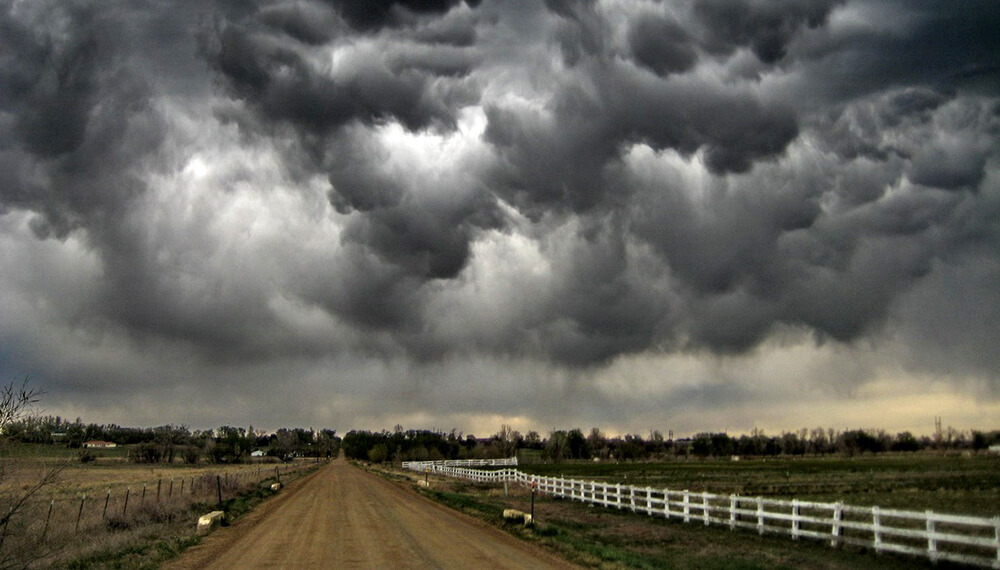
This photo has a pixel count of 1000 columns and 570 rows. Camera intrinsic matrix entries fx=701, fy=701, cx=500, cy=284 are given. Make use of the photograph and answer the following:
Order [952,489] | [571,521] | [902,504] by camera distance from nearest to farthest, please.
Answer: [571,521] → [902,504] → [952,489]

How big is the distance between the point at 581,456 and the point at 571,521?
168183 millimetres

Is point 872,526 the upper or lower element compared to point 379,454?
upper

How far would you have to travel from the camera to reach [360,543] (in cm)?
2116

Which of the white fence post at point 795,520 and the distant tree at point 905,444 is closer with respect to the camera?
the white fence post at point 795,520

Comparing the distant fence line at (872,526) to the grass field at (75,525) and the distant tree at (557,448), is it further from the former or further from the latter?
the distant tree at (557,448)

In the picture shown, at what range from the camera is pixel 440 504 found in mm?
41219

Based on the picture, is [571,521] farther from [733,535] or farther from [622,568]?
[622,568]

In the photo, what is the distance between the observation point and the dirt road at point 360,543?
17641 mm

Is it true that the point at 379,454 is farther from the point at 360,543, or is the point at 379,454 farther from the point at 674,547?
the point at 674,547

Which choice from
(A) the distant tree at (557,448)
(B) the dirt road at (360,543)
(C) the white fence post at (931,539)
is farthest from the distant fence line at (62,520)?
(A) the distant tree at (557,448)

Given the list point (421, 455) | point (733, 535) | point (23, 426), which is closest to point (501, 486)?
point (733, 535)

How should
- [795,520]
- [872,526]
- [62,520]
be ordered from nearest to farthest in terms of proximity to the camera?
1. [872,526]
2. [795,520]
3. [62,520]

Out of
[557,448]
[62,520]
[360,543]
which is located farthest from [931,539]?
[557,448]

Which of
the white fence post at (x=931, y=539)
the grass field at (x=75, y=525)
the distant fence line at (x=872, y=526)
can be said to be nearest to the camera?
the grass field at (x=75, y=525)
